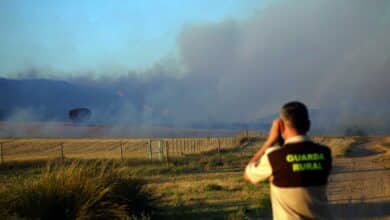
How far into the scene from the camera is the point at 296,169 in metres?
4.99

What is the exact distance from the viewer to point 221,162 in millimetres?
36719

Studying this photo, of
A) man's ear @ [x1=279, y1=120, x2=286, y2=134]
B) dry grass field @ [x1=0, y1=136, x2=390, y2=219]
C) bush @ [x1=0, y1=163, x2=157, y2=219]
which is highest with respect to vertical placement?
man's ear @ [x1=279, y1=120, x2=286, y2=134]

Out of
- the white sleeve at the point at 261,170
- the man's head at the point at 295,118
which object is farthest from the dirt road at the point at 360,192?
the man's head at the point at 295,118

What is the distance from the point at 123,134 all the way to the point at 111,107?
65.5 metres

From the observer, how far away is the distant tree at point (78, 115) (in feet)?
417

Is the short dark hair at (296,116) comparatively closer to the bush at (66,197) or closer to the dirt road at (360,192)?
the bush at (66,197)

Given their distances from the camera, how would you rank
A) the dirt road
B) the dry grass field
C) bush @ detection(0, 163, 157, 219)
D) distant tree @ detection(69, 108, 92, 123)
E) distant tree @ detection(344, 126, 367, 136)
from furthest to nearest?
distant tree @ detection(69, 108, 92, 123) → distant tree @ detection(344, 126, 367, 136) → the dry grass field → the dirt road → bush @ detection(0, 163, 157, 219)

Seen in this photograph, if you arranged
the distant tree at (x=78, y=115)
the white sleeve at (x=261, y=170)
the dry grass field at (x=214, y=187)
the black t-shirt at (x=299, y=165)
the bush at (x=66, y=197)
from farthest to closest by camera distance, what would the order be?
the distant tree at (x=78, y=115) < the dry grass field at (x=214, y=187) < the bush at (x=66, y=197) < the white sleeve at (x=261, y=170) < the black t-shirt at (x=299, y=165)

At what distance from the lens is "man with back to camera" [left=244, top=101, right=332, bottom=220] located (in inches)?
197

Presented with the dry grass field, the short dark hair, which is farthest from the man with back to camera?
the dry grass field

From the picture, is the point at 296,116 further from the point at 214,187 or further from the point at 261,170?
the point at 214,187

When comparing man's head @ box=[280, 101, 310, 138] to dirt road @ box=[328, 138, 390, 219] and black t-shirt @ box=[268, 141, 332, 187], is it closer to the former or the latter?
black t-shirt @ box=[268, 141, 332, 187]

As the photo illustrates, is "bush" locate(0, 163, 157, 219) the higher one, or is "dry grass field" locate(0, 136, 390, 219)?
"bush" locate(0, 163, 157, 219)

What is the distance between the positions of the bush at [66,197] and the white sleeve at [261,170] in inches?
268
